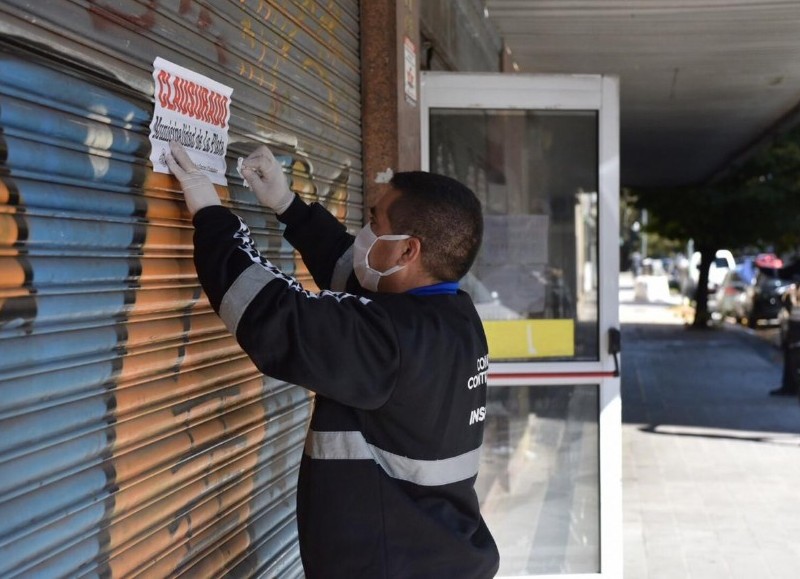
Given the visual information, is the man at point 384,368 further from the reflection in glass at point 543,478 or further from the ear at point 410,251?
the reflection in glass at point 543,478

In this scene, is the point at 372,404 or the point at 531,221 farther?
the point at 531,221

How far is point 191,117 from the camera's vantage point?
8.73ft

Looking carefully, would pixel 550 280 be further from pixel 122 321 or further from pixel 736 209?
pixel 736 209

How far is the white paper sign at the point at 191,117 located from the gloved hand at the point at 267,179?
3.3 inches

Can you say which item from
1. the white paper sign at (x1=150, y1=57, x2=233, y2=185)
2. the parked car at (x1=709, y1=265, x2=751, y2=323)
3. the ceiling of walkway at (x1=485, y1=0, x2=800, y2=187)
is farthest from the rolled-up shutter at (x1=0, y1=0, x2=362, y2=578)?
the parked car at (x1=709, y1=265, x2=751, y2=323)

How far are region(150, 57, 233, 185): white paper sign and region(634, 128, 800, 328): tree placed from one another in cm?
1708

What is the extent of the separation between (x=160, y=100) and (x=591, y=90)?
3347 millimetres

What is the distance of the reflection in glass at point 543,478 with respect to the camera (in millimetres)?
5656

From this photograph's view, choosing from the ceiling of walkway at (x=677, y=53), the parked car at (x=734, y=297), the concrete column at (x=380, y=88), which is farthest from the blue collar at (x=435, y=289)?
the parked car at (x=734, y=297)

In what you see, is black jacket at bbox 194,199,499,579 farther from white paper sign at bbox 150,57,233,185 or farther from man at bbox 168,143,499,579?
white paper sign at bbox 150,57,233,185

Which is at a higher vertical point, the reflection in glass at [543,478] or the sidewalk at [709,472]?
the reflection in glass at [543,478]

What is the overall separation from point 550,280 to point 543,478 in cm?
108

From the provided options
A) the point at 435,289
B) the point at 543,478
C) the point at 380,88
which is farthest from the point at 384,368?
the point at 543,478

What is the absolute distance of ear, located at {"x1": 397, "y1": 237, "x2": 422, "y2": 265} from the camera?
2662 millimetres
